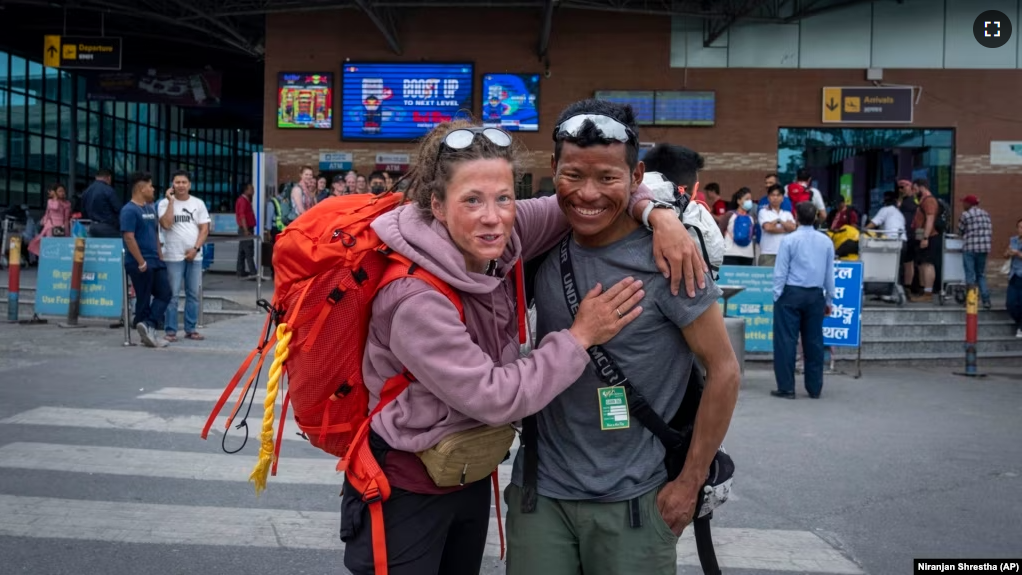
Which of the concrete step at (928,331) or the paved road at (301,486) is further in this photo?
the concrete step at (928,331)

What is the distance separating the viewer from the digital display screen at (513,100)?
21188 mm

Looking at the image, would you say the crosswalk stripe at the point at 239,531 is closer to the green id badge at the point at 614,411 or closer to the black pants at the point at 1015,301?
the green id badge at the point at 614,411

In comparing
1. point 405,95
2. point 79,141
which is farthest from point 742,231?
point 79,141

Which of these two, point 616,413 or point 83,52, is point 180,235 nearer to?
point 616,413

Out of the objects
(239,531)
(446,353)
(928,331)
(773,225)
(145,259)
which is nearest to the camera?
(446,353)

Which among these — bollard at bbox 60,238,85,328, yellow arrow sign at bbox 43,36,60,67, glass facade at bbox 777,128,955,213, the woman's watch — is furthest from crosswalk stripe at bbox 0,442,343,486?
yellow arrow sign at bbox 43,36,60,67

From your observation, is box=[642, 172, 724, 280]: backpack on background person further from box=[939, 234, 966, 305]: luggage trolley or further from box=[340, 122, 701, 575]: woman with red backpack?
box=[939, 234, 966, 305]: luggage trolley

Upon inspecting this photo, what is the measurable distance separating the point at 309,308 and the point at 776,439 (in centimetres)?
615

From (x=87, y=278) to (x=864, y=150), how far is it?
17.8 metres

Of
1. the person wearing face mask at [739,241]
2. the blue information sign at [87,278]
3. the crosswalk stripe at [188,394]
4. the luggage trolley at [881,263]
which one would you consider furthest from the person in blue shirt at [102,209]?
the luggage trolley at [881,263]

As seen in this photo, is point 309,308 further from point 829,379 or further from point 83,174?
point 83,174

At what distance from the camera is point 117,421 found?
720 centimetres

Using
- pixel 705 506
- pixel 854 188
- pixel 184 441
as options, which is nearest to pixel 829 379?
pixel 184 441

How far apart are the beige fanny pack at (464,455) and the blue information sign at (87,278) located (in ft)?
35.6
